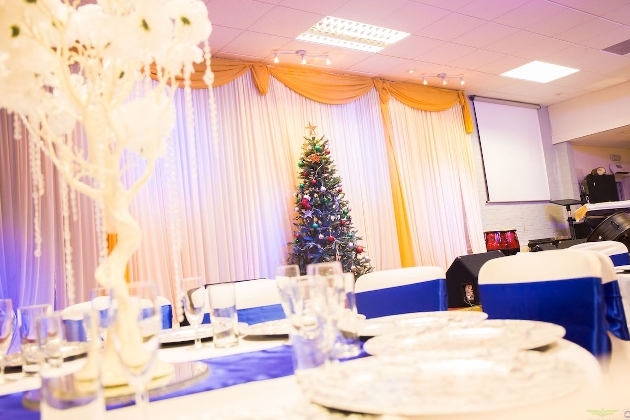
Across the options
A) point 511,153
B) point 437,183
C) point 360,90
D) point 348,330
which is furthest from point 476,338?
point 511,153

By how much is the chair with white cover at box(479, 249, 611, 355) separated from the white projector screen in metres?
7.51

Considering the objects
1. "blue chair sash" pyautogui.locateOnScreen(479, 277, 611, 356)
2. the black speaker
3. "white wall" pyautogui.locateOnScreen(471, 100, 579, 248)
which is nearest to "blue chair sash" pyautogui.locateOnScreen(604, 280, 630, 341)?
"blue chair sash" pyautogui.locateOnScreen(479, 277, 611, 356)

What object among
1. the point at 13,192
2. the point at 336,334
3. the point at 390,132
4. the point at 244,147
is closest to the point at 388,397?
the point at 336,334

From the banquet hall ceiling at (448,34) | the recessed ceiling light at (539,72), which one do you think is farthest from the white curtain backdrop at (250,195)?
the recessed ceiling light at (539,72)

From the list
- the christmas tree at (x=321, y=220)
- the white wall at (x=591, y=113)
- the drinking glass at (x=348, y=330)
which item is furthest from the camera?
the white wall at (x=591, y=113)

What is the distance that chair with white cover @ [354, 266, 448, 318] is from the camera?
2.06 m

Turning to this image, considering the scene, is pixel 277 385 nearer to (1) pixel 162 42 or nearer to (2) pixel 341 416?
(2) pixel 341 416

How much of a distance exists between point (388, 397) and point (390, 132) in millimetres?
7178

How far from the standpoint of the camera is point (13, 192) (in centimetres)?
A: 481

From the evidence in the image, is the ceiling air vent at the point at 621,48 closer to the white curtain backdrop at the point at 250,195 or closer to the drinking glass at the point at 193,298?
the white curtain backdrop at the point at 250,195

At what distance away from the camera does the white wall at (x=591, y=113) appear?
30.8ft

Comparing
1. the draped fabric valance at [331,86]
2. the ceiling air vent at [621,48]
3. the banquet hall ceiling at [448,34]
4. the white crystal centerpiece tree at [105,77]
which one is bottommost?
the white crystal centerpiece tree at [105,77]

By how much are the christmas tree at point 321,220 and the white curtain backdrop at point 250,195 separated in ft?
1.18

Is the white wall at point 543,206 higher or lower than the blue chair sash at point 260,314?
higher
